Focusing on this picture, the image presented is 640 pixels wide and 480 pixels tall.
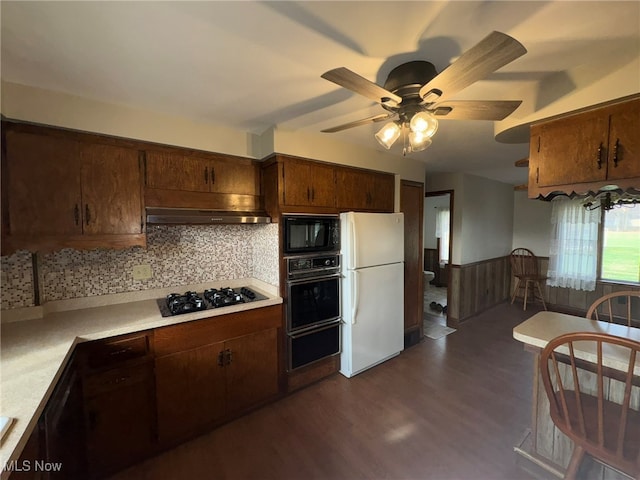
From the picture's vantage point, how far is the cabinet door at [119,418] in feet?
5.17

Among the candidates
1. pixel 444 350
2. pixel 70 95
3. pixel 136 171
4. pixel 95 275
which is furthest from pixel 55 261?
pixel 444 350

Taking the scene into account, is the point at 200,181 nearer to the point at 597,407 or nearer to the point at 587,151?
the point at 587,151

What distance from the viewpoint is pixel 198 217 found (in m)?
2.02

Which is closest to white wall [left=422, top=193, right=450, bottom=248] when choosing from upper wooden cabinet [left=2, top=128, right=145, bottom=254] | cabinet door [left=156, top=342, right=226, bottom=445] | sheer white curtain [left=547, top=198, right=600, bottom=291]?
sheer white curtain [left=547, top=198, right=600, bottom=291]

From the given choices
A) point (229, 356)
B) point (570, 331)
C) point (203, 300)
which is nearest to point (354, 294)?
point (229, 356)

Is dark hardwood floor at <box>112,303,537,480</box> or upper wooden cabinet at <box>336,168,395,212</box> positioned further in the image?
upper wooden cabinet at <box>336,168,395,212</box>

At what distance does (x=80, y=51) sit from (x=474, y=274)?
499cm

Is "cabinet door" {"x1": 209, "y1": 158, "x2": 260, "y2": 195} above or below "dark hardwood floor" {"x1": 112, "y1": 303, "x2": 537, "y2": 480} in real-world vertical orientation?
above

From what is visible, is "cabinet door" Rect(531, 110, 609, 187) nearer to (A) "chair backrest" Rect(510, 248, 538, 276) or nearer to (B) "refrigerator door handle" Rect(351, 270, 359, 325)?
(B) "refrigerator door handle" Rect(351, 270, 359, 325)

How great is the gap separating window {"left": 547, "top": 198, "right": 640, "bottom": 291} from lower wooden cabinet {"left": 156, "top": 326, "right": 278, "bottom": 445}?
15.0 feet

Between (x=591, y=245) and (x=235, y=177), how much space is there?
17.7ft

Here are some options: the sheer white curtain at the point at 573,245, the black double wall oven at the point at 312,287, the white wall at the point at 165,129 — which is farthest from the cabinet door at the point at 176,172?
the sheer white curtain at the point at 573,245

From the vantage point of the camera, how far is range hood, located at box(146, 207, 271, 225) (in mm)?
1904

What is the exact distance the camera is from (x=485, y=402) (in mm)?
2275
